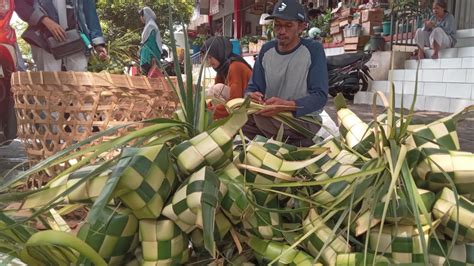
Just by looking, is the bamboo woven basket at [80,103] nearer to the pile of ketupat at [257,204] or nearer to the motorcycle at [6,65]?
the pile of ketupat at [257,204]

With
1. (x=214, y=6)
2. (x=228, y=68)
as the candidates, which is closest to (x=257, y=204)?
(x=228, y=68)

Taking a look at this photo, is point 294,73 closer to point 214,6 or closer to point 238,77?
point 238,77

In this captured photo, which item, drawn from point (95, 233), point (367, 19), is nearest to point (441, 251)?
point (95, 233)

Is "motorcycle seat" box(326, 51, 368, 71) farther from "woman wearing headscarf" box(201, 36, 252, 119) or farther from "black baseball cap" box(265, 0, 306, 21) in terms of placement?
"black baseball cap" box(265, 0, 306, 21)

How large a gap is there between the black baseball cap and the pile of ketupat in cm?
212

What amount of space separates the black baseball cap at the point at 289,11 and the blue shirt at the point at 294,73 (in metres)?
0.17

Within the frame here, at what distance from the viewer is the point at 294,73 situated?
2.82 meters

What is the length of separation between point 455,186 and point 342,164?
0.16 metres

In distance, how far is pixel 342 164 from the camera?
2.40ft

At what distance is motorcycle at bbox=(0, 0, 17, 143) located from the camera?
388 cm

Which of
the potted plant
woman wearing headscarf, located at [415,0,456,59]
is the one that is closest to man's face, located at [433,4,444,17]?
woman wearing headscarf, located at [415,0,456,59]

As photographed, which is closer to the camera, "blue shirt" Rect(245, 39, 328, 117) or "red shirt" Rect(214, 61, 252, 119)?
"blue shirt" Rect(245, 39, 328, 117)

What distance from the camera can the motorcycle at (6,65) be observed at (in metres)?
3.88

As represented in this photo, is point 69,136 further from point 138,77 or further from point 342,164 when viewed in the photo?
point 342,164
